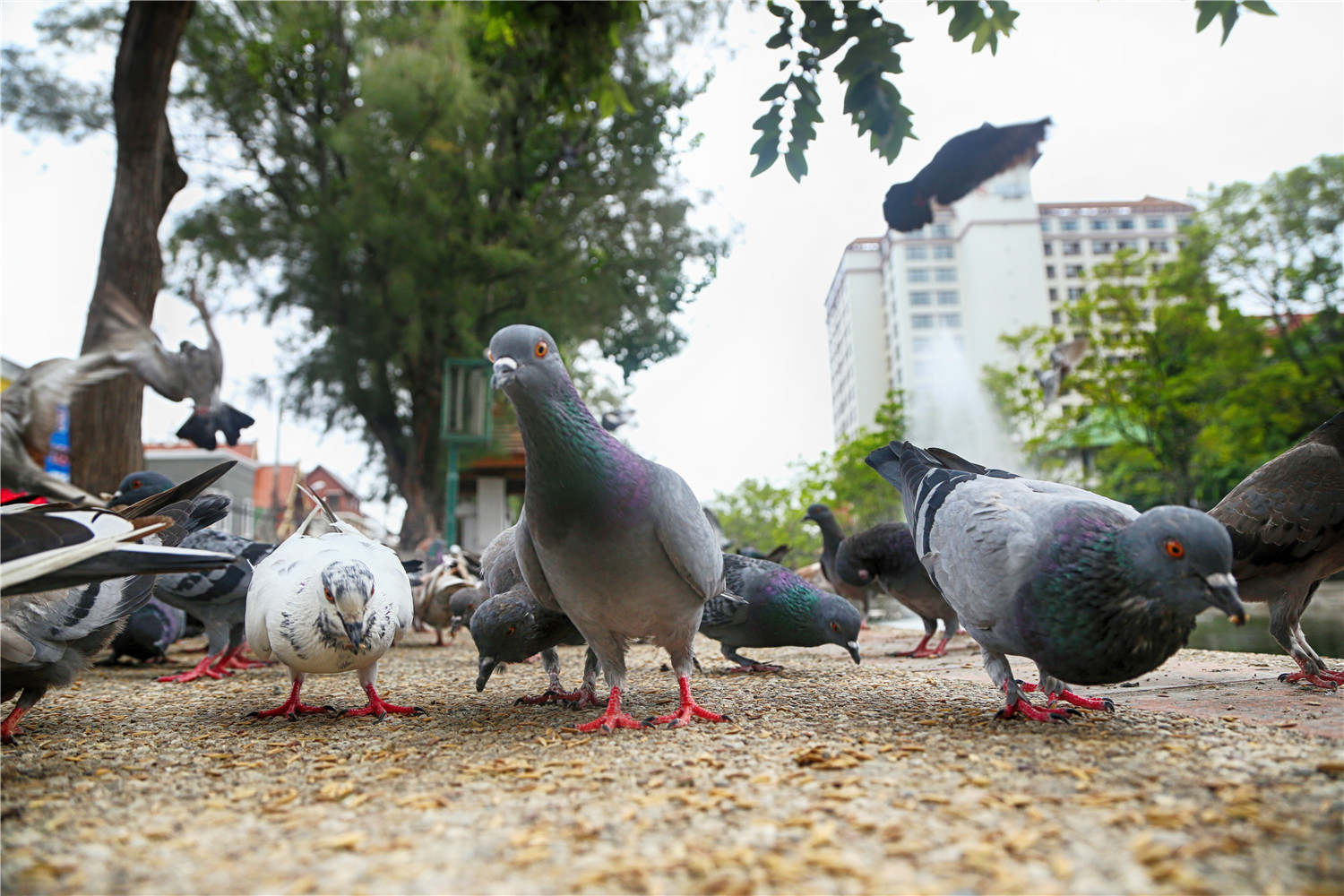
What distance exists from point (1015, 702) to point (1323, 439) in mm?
2506

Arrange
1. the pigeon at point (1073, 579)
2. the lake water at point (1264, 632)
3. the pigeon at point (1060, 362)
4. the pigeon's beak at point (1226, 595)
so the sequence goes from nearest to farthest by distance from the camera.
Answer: the pigeon's beak at point (1226, 595) < the pigeon at point (1073, 579) < the lake water at point (1264, 632) < the pigeon at point (1060, 362)

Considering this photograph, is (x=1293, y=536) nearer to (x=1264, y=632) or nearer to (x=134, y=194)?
(x=1264, y=632)

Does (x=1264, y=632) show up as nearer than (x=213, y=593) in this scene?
No

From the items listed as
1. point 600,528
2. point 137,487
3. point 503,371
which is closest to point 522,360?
point 503,371

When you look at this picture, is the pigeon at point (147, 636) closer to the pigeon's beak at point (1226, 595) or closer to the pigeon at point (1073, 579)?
the pigeon at point (1073, 579)

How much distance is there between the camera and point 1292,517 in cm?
347

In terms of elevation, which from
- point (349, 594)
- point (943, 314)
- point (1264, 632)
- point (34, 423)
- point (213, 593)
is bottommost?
point (1264, 632)

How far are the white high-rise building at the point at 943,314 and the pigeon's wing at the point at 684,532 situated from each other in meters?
16.0

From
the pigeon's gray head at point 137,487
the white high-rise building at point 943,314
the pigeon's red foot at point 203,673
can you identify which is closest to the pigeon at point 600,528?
the pigeon's red foot at point 203,673

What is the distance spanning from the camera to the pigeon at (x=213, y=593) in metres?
Result: 4.85

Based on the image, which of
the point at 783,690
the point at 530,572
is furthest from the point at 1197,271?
the point at 530,572

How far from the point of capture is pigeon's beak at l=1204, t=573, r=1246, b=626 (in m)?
2.03

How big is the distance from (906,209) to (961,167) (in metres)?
0.40

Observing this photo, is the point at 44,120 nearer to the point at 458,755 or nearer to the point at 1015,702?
the point at 458,755
